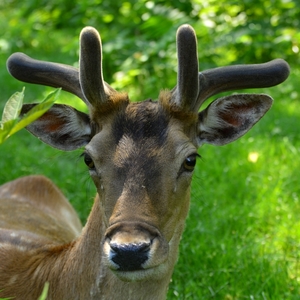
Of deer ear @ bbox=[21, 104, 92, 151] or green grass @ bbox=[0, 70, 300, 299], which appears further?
→ green grass @ bbox=[0, 70, 300, 299]

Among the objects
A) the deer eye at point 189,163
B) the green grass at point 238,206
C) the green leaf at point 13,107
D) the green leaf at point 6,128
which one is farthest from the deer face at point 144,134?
the green leaf at point 6,128

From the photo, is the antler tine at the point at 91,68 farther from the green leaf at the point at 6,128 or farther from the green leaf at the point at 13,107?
the green leaf at the point at 6,128

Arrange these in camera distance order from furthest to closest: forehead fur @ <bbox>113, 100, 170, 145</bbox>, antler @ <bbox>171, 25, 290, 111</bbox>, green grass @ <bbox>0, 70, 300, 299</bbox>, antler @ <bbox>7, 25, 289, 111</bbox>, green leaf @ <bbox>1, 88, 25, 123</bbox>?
green grass @ <bbox>0, 70, 300, 299</bbox>, antler @ <bbox>171, 25, 290, 111</bbox>, antler @ <bbox>7, 25, 289, 111</bbox>, forehead fur @ <bbox>113, 100, 170, 145</bbox>, green leaf @ <bbox>1, 88, 25, 123</bbox>

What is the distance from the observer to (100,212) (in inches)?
151

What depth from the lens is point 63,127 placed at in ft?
13.5

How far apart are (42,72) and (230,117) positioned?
48.6 inches

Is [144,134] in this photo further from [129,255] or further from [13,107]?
[13,107]

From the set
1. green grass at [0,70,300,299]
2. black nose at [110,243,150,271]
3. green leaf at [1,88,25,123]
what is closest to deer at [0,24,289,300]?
black nose at [110,243,150,271]

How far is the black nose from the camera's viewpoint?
3120mm

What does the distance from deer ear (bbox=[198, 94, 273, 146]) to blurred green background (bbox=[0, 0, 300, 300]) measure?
17.3 inches

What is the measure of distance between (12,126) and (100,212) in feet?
6.21

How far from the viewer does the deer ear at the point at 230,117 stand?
13.5 ft

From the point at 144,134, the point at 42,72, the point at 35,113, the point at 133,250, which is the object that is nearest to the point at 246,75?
the point at 144,134

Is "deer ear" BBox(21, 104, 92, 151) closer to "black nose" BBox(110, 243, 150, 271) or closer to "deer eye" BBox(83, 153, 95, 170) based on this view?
"deer eye" BBox(83, 153, 95, 170)
